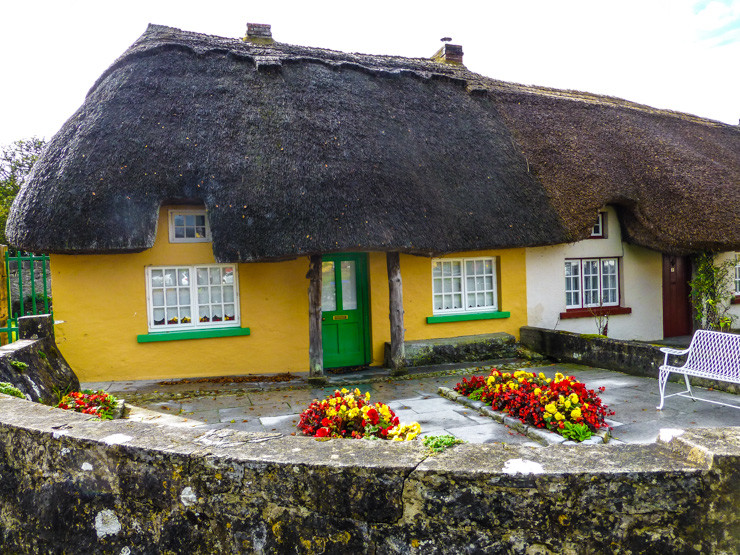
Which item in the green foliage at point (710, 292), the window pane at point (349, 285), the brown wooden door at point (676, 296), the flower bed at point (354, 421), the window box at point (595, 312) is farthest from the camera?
the brown wooden door at point (676, 296)

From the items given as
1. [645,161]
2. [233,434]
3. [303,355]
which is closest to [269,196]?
[303,355]

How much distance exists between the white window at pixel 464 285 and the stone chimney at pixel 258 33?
5983 millimetres

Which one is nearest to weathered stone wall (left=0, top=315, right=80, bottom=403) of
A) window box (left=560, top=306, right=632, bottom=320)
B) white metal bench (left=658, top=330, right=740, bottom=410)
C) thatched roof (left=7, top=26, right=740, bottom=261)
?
thatched roof (left=7, top=26, right=740, bottom=261)

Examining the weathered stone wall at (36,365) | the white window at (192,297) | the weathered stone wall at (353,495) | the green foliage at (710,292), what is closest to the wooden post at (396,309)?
the white window at (192,297)

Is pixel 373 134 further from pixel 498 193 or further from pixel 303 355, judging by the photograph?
pixel 303 355

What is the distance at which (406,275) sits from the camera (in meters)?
9.35

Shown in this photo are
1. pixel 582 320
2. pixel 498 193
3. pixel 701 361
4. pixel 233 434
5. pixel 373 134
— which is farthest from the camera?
pixel 582 320

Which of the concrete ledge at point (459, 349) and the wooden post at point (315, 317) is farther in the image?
the concrete ledge at point (459, 349)

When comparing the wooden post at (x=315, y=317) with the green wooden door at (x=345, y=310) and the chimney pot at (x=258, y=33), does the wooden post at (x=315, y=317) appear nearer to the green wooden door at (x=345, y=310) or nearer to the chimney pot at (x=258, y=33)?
the green wooden door at (x=345, y=310)

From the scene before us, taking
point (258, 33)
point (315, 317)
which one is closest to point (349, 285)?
point (315, 317)

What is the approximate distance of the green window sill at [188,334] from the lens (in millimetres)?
7969

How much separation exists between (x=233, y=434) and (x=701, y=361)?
233 inches

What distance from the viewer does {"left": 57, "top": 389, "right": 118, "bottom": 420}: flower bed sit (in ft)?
16.4

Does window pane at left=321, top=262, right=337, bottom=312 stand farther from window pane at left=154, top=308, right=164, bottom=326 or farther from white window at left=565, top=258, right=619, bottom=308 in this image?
white window at left=565, top=258, right=619, bottom=308
